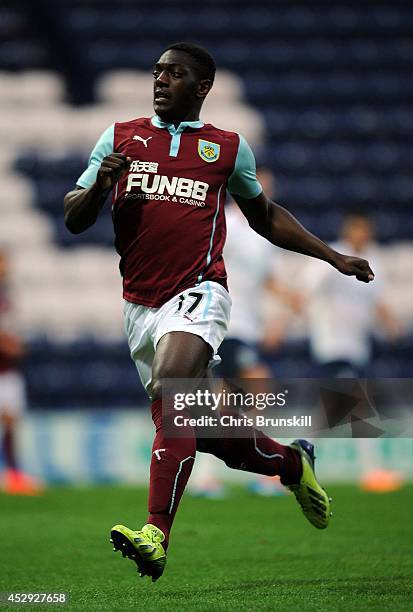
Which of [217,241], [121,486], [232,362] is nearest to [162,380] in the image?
[217,241]

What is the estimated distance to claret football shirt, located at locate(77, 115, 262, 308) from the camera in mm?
4367

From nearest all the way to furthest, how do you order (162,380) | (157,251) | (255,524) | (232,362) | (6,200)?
(162,380) → (157,251) → (255,524) → (232,362) → (6,200)

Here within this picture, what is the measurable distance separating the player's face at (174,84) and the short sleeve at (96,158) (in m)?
0.21

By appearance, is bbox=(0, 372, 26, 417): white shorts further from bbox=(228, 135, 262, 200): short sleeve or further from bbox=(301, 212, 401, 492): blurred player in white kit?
bbox=(228, 135, 262, 200): short sleeve

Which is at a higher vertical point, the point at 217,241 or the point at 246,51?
the point at 246,51

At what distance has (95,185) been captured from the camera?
4.10 metres

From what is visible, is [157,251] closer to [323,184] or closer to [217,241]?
[217,241]

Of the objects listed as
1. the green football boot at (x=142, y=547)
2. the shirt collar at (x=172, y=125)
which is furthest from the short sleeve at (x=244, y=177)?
the green football boot at (x=142, y=547)

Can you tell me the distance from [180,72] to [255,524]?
298 centimetres

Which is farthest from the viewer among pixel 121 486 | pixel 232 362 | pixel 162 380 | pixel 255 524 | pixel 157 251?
pixel 121 486

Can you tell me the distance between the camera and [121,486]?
9.81m

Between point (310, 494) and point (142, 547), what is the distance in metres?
1.29

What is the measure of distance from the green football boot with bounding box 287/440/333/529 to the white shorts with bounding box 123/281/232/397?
0.74 m

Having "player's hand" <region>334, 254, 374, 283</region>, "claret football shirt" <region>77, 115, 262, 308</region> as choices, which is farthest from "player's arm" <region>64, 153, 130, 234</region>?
"player's hand" <region>334, 254, 374, 283</region>
